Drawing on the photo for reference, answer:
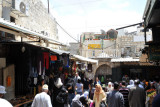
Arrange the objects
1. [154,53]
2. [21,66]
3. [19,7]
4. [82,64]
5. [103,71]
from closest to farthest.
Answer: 1. [21,66]
2. [154,53]
3. [19,7]
4. [82,64]
5. [103,71]

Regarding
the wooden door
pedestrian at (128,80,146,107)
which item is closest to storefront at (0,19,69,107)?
the wooden door

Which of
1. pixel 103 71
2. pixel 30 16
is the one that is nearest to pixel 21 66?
pixel 30 16

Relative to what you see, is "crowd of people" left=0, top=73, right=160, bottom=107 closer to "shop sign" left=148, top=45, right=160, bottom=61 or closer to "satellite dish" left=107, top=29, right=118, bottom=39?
"shop sign" left=148, top=45, right=160, bottom=61

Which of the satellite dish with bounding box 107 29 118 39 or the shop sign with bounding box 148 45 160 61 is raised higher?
the satellite dish with bounding box 107 29 118 39

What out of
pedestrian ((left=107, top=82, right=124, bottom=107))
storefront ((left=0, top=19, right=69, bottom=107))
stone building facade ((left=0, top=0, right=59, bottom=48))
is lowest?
pedestrian ((left=107, top=82, right=124, bottom=107))

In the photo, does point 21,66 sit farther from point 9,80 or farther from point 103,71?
point 103,71

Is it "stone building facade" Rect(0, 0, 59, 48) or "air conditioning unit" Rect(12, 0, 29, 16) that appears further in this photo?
"air conditioning unit" Rect(12, 0, 29, 16)

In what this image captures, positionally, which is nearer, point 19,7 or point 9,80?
point 9,80

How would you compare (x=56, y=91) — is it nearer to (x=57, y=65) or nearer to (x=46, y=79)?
(x=46, y=79)

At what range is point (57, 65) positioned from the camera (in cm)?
924

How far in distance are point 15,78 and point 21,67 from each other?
0.61m

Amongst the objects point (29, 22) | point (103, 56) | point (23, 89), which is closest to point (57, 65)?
point (23, 89)

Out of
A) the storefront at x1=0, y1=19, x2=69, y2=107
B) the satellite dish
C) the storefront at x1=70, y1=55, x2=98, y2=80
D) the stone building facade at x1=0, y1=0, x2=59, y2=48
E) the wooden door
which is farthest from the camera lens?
the satellite dish

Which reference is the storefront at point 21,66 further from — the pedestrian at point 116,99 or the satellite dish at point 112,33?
the satellite dish at point 112,33
